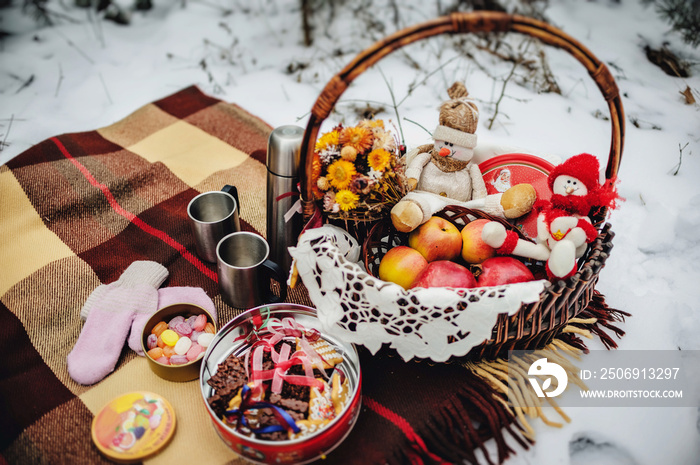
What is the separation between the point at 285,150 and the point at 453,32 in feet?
1.30

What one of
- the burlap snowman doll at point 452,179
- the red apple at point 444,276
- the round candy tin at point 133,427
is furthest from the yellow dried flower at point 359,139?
the round candy tin at point 133,427

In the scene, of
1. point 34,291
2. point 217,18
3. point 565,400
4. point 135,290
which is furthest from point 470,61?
point 34,291

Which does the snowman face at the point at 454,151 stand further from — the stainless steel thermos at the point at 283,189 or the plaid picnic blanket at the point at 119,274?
the plaid picnic blanket at the point at 119,274

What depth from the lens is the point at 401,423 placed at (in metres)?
0.85

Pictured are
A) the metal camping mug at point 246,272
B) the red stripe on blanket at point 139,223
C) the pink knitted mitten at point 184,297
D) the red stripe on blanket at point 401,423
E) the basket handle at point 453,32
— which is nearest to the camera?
the basket handle at point 453,32

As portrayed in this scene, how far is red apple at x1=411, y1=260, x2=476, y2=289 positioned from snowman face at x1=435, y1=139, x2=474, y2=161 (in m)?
0.26

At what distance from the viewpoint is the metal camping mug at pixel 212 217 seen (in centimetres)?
106

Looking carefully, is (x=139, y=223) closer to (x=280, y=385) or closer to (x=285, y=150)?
(x=285, y=150)

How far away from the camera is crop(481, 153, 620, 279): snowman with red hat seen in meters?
0.85

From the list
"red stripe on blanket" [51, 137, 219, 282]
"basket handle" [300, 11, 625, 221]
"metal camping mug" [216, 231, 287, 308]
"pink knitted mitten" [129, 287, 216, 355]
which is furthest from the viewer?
"red stripe on blanket" [51, 137, 219, 282]

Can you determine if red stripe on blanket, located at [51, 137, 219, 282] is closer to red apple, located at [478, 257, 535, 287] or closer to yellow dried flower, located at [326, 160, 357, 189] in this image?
yellow dried flower, located at [326, 160, 357, 189]

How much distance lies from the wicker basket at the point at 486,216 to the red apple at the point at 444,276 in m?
0.09

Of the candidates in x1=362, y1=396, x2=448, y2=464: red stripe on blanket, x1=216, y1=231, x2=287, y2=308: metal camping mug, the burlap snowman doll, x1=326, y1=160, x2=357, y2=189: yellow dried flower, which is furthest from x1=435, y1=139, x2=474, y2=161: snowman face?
x1=362, y1=396, x2=448, y2=464: red stripe on blanket

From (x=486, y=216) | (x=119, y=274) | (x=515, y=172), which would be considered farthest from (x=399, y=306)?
(x=119, y=274)
